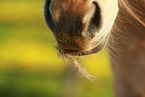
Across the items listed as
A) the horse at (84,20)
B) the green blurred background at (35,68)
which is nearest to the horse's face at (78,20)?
the horse at (84,20)

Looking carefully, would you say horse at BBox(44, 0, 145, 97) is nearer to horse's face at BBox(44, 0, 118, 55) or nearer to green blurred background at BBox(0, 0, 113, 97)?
horse's face at BBox(44, 0, 118, 55)

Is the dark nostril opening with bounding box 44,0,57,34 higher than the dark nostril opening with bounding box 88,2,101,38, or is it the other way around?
the dark nostril opening with bounding box 44,0,57,34

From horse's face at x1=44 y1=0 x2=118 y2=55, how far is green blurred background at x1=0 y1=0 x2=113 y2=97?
97 centimetres

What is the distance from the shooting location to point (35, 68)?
12.1ft

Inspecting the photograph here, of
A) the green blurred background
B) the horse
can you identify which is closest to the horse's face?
the horse

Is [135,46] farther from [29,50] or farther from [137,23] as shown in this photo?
[29,50]

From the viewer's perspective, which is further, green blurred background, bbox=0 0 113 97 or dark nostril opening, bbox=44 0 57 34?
green blurred background, bbox=0 0 113 97

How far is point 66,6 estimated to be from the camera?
0.81 metres

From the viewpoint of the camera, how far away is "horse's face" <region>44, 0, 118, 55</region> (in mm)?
802

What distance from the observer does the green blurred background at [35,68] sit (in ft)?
9.41

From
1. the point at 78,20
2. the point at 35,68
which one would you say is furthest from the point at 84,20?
the point at 35,68

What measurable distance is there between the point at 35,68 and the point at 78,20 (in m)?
2.94

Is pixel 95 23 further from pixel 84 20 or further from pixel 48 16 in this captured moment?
pixel 48 16

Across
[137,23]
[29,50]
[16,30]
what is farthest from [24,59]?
[137,23]
